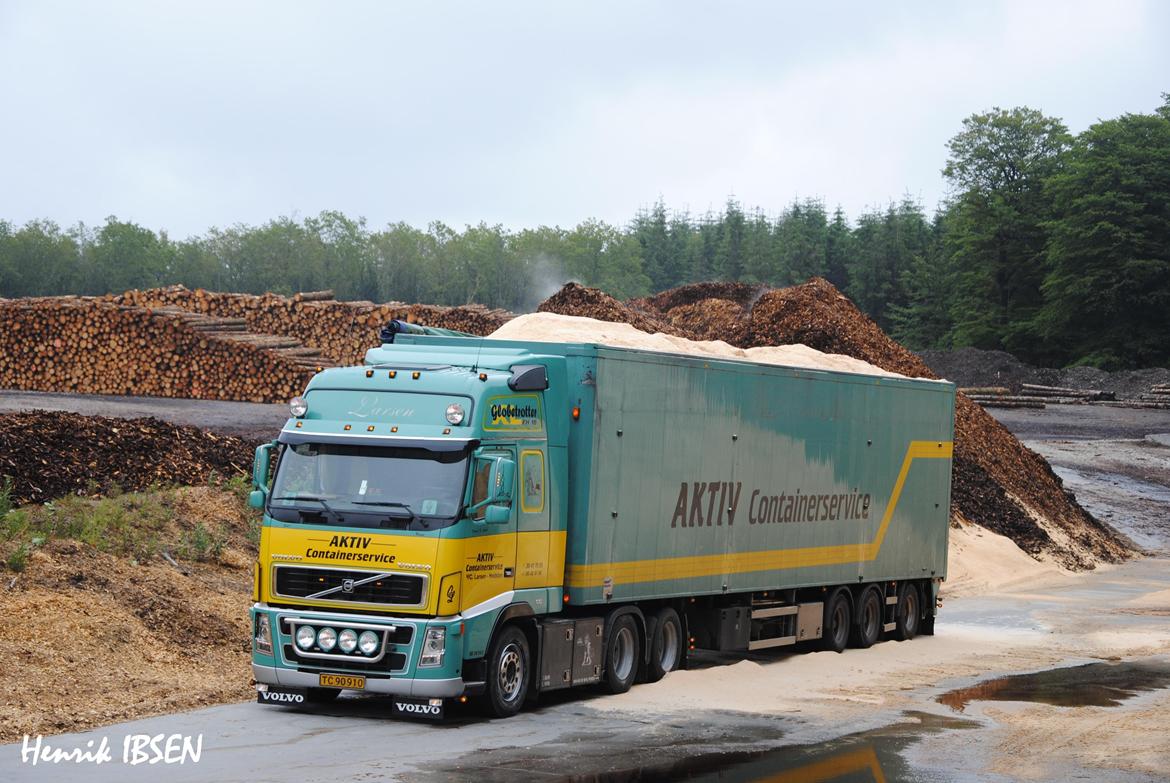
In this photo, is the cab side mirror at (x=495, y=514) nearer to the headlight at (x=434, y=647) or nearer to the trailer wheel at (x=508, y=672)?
the headlight at (x=434, y=647)

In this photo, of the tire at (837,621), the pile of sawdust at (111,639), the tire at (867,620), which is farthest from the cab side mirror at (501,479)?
the tire at (867,620)

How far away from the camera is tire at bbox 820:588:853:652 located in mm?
19984

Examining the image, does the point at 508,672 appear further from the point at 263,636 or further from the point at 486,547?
the point at 263,636

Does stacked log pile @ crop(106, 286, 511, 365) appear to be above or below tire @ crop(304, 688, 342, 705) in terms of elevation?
above

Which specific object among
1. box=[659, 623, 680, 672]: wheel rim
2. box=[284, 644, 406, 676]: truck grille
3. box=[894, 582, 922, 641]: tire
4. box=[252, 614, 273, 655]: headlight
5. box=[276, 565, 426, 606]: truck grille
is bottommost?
box=[894, 582, 922, 641]: tire

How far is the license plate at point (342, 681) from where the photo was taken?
1310cm

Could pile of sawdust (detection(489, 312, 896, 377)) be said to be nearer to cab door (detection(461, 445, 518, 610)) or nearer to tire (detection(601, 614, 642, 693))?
tire (detection(601, 614, 642, 693))

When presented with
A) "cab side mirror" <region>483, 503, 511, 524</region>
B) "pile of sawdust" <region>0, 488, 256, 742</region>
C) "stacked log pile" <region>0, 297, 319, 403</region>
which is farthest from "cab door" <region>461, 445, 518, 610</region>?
"stacked log pile" <region>0, 297, 319, 403</region>

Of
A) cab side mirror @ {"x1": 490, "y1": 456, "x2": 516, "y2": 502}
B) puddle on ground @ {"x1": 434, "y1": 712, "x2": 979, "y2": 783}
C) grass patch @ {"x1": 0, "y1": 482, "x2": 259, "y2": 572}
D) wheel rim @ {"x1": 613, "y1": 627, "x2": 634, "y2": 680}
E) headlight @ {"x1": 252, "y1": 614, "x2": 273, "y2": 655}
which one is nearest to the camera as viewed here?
puddle on ground @ {"x1": 434, "y1": 712, "x2": 979, "y2": 783}

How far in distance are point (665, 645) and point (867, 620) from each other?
18.0ft

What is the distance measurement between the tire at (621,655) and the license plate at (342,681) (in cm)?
305

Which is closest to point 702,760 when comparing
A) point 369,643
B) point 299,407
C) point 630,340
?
point 369,643

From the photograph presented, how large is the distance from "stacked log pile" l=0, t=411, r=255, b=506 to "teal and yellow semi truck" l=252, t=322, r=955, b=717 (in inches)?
269

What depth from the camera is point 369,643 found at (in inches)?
517
